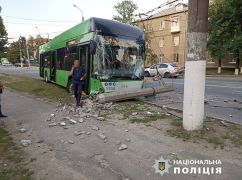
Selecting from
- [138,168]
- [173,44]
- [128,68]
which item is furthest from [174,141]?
[173,44]

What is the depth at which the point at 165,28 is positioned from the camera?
58281 millimetres

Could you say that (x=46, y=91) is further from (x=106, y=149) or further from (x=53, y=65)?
(x=106, y=149)

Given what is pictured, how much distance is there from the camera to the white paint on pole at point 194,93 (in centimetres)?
670

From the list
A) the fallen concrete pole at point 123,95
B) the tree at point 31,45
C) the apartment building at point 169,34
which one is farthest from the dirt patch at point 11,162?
the tree at point 31,45

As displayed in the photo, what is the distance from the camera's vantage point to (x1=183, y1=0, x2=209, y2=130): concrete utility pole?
669 centimetres

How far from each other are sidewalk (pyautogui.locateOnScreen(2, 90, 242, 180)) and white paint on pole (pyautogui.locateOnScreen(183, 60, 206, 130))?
656mm

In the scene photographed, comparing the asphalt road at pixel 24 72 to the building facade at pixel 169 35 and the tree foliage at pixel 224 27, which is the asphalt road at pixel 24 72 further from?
the tree foliage at pixel 224 27

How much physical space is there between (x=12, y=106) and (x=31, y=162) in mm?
6977

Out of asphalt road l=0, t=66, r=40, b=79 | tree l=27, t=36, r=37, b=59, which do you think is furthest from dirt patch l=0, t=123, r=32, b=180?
tree l=27, t=36, r=37, b=59

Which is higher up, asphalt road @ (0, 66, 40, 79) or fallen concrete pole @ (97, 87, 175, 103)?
fallen concrete pole @ (97, 87, 175, 103)

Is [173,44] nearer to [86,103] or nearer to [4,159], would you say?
[86,103]

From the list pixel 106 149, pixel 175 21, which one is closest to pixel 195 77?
pixel 106 149

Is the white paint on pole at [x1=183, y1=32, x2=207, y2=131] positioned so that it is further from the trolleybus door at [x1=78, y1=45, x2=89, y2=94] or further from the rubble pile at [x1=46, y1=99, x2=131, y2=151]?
the trolleybus door at [x1=78, y1=45, x2=89, y2=94]

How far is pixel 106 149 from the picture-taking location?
6.25 m
